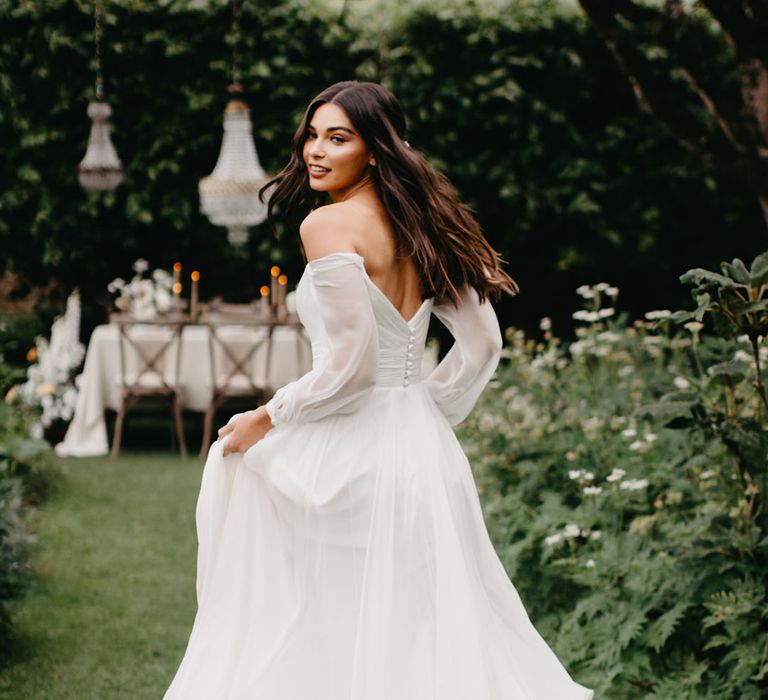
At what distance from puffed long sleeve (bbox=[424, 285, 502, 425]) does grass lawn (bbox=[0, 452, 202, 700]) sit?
Result: 5.54 ft

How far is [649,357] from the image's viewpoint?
6.16 m

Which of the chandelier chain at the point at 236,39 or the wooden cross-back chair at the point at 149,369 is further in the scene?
the chandelier chain at the point at 236,39

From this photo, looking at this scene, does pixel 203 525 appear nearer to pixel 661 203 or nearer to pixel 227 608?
pixel 227 608

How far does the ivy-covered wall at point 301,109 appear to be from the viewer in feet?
31.6

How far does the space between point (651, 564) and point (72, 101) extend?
7.33 metres

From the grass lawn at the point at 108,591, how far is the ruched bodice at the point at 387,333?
1.74 meters

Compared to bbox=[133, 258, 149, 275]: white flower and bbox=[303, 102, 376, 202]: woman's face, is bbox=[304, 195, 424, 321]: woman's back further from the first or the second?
bbox=[133, 258, 149, 275]: white flower

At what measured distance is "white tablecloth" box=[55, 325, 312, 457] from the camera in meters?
9.21

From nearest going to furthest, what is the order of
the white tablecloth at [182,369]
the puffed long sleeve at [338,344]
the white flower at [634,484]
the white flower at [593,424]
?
the puffed long sleeve at [338,344] → the white flower at [634,484] → the white flower at [593,424] → the white tablecloth at [182,369]

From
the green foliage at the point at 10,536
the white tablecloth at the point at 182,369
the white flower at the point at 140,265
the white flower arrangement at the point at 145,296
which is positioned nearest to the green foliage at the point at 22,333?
the white tablecloth at the point at 182,369

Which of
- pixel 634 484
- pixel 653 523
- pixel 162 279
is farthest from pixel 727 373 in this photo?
pixel 162 279

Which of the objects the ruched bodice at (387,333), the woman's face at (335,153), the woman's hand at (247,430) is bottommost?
the woman's hand at (247,430)

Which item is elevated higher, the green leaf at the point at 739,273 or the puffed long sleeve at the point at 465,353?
the green leaf at the point at 739,273

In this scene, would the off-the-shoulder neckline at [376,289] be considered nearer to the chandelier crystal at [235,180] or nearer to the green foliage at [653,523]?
the green foliage at [653,523]
